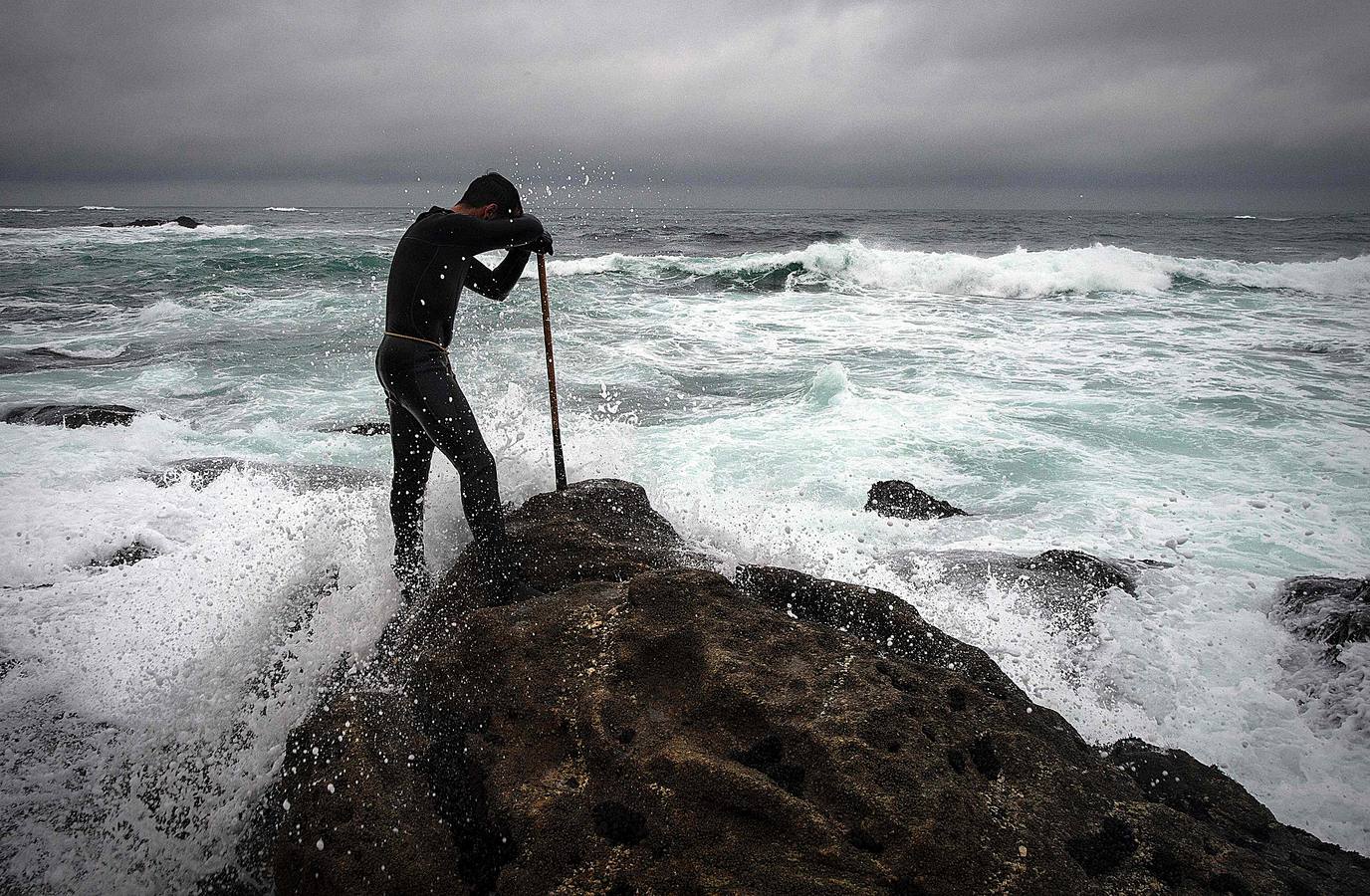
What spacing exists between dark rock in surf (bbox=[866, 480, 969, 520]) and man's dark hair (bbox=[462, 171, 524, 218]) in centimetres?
411

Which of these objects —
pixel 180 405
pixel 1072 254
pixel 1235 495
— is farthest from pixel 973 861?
pixel 1072 254

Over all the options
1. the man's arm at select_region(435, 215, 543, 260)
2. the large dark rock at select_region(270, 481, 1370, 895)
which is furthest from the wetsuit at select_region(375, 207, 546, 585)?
the large dark rock at select_region(270, 481, 1370, 895)

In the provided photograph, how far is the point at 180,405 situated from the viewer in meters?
9.30

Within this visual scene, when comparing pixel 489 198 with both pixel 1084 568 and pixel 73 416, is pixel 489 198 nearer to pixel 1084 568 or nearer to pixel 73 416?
pixel 1084 568

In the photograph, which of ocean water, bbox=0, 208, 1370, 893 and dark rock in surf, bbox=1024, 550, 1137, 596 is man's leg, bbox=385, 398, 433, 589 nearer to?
ocean water, bbox=0, 208, 1370, 893

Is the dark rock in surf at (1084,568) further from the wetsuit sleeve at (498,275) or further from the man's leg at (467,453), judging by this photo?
the wetsuit sleeve at (498,275)

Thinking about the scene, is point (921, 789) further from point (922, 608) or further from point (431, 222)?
point (431, 222)

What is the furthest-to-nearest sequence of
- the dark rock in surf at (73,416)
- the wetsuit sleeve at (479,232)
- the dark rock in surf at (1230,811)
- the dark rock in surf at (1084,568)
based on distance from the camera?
1. the dark rock in surf at (73,416)
2. the dark rock in surf at (1084,568)
3. the wetsuit sleeve at (479,232)
4. the dark rock in surf at (1230,811)

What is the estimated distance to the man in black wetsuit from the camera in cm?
332

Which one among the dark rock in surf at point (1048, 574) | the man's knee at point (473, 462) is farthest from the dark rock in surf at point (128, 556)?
the dark rock in surf at point (1048, 574)

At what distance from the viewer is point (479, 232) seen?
10.8 ft

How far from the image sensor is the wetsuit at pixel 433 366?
333cm

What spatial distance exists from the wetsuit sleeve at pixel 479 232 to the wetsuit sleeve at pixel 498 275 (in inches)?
11.8

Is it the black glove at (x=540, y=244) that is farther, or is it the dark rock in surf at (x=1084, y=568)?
the dark rock in surf at (x=1084, y=568)
